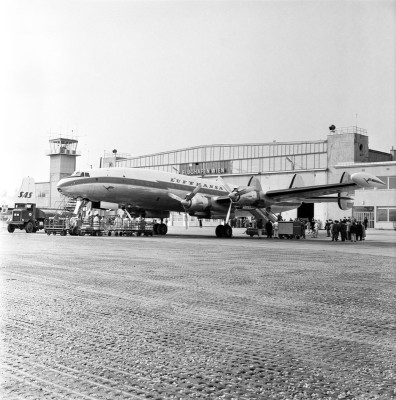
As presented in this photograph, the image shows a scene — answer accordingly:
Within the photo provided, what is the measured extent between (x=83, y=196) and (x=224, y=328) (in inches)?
1118

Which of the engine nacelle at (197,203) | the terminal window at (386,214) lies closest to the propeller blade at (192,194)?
the engine nacelle at (197,203)

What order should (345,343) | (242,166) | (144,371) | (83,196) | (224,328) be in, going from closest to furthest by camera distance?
(144,371) < (345,343) < (224,328) < (83,196) < (242,166)

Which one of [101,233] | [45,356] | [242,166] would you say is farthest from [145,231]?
[242,166]

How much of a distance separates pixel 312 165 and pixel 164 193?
36516 millimetres

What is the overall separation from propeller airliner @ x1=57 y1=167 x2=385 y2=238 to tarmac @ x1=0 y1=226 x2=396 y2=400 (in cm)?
2228

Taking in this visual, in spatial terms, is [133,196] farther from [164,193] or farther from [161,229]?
[161,229]

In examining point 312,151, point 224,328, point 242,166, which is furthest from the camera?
point 242,166

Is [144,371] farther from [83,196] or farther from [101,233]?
[101,233]

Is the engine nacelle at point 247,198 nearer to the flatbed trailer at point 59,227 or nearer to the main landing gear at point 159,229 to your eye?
the main landing gear at point 159,229

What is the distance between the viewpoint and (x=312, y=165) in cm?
6631

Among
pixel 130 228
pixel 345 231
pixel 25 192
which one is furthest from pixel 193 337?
pixel 25 192

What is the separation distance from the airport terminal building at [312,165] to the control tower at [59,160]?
20.0m

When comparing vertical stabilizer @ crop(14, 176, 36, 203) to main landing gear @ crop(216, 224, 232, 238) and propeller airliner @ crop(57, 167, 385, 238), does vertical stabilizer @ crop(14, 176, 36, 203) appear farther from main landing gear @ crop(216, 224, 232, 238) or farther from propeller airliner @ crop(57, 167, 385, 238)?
main landing gear @ crop(216, 224, 232, 238)

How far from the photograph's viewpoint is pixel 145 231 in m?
37.7
